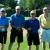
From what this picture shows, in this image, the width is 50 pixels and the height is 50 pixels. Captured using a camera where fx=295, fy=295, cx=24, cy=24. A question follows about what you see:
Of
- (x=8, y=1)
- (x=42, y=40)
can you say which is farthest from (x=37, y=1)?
(x=42, y=40)

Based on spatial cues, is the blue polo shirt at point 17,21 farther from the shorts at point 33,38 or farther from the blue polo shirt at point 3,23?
the shorts at point 33,38

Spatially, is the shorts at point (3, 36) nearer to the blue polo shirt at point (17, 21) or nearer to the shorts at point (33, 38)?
the blue polo shirt at point (17, 21)

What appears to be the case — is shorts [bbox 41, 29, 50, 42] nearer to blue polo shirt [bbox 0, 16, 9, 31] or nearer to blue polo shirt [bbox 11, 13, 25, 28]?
blue polo shirt [bbox 11, 13, 25, 28]

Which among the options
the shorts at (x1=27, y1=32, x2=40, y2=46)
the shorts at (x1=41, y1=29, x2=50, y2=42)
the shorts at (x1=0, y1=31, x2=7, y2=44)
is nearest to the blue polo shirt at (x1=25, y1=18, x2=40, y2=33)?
the shorts at (x1=27, y1=32, x2=40, y2=46)

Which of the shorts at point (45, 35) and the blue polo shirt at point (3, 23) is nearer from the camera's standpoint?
the blue polo shirt at point (3, 23)

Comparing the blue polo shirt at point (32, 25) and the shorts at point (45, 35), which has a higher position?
the blue polo shirt at point (32, 25)

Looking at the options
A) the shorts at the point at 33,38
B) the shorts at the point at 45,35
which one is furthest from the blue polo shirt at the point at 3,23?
the shorts at the point at 45,35

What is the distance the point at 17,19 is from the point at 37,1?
51.1m

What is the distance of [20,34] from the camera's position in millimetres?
11219

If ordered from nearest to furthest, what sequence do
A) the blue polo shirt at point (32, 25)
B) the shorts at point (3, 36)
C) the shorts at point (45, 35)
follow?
the blue polo shirt at point (32, 25), the shorts at point (3, 36), the shorts at point (45, 35)

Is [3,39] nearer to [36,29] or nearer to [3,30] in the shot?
[3,30]

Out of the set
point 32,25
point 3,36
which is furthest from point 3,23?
point 32,25

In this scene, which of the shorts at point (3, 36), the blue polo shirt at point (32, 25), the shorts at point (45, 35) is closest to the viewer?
the blue polo shirt at point (32, 25)

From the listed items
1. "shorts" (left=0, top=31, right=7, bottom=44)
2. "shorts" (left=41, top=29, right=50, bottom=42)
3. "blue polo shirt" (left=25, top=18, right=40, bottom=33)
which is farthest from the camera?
"shorts" (left=41, top=29, right=50, bottom=42)
